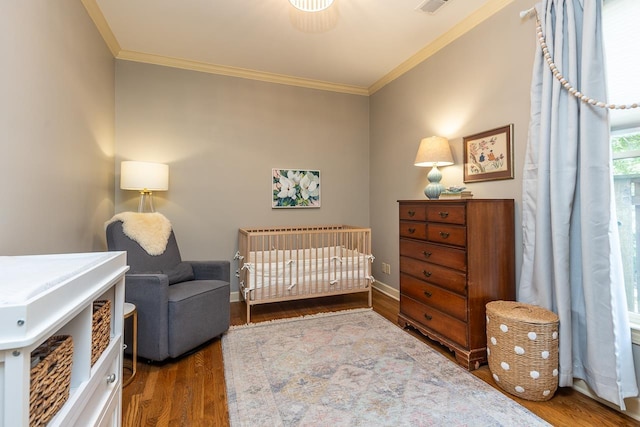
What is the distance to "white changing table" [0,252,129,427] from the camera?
1.92ft

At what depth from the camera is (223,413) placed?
5.21 feet

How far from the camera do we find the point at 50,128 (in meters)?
1.76

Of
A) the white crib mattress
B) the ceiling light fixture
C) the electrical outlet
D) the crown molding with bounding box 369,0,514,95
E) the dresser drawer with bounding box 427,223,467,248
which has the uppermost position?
the crown molding with bounding box 369,0,514,95

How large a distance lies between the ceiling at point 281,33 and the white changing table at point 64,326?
218cm

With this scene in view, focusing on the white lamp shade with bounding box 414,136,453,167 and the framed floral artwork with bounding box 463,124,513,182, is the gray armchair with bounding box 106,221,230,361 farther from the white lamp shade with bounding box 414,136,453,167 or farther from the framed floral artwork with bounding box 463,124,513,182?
the framed floral artwork with bounding box 463,124,513,182

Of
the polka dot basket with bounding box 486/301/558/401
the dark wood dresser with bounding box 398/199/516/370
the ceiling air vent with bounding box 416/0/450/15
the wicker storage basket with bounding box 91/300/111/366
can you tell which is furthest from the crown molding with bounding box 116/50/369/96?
the polka dot basket with bounding box 486/301/558/401

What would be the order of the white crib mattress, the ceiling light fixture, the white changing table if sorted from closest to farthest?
the white changing table → the ceiling light fixture → the white crib mattress

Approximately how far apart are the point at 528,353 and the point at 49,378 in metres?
2.03

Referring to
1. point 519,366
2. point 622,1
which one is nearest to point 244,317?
point 519,366

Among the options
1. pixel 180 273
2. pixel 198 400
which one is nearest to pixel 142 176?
pixel 180 273

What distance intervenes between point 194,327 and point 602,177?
2.61 meters

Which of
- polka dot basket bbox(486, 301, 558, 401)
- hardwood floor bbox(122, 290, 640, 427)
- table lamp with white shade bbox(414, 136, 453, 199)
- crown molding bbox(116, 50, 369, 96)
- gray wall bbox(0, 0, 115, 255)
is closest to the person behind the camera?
gray wall bbox(0, 0, 115, 255)

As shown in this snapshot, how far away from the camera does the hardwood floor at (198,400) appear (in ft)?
5.04

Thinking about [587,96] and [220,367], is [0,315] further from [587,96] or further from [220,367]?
[587,96]
